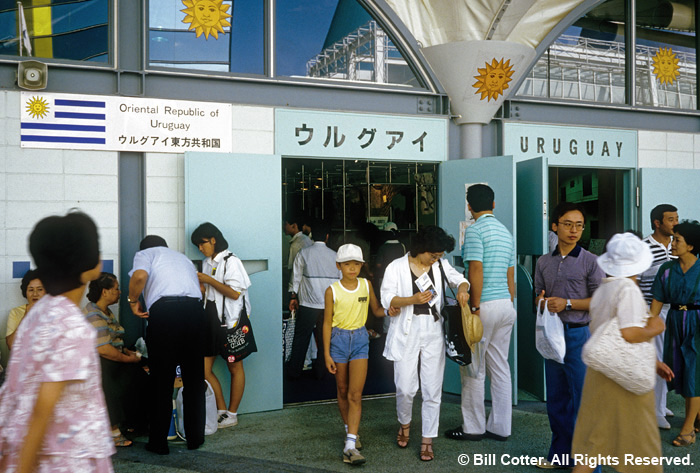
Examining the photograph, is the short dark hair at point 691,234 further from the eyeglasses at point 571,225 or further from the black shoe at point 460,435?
the black shoe at point 460,435

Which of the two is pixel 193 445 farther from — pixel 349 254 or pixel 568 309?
pixel 568 309

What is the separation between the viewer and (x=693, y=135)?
283 inches

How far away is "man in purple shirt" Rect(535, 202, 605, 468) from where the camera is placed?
12.4ft

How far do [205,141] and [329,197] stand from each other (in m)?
4.40

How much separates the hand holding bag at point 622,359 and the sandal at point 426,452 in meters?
1.58

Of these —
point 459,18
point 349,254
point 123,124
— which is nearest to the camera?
point 349,254

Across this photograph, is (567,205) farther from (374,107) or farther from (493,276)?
(374,107)

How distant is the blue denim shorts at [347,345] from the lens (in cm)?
424

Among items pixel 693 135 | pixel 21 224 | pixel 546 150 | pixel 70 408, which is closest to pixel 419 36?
pixel 546 150

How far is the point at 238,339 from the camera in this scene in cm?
502

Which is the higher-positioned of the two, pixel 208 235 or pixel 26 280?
pixel 208 235

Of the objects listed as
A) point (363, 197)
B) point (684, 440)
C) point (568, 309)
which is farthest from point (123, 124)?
point (684, 440)

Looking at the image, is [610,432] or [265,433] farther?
[265,433]

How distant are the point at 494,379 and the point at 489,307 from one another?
56cm
